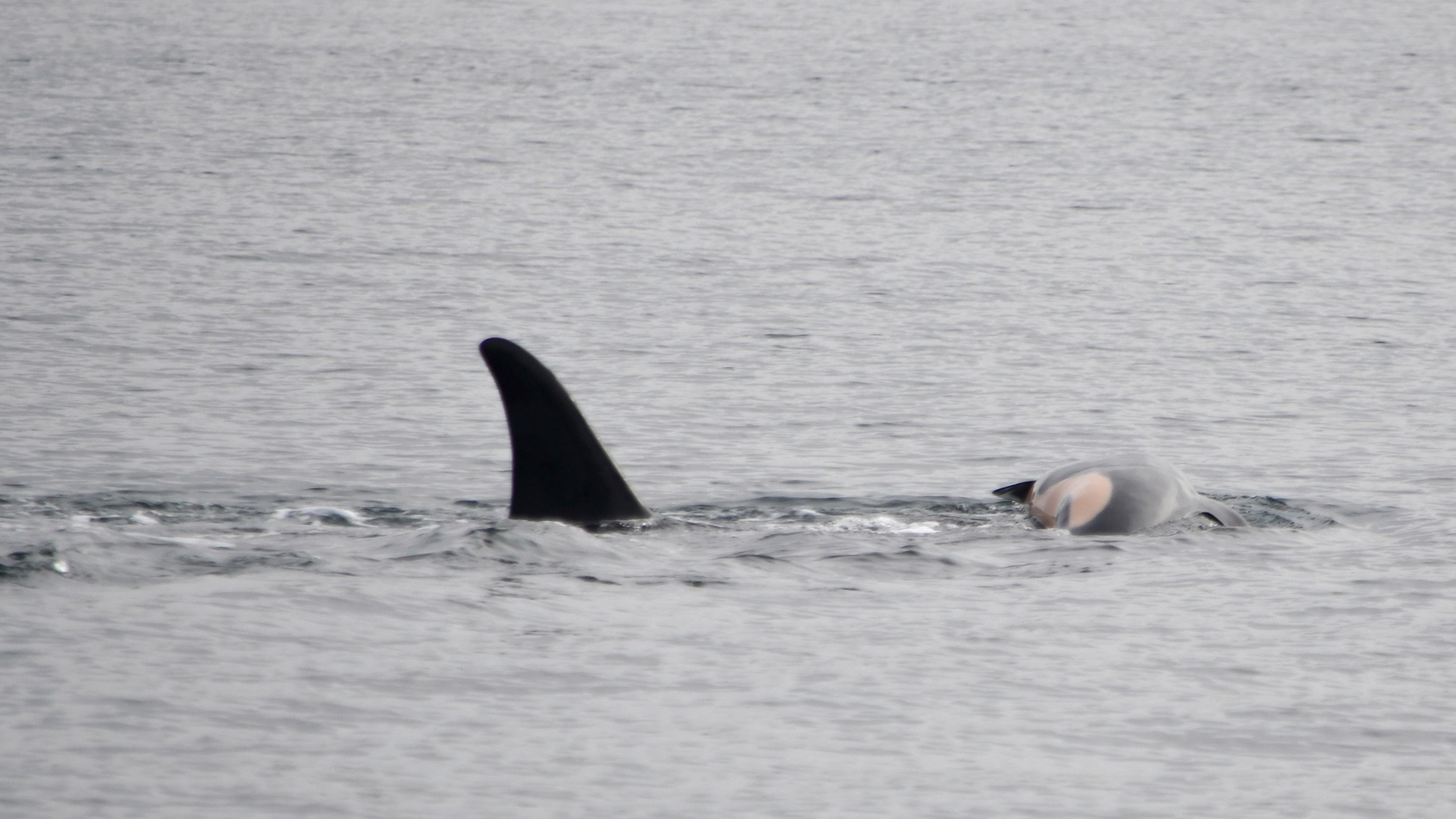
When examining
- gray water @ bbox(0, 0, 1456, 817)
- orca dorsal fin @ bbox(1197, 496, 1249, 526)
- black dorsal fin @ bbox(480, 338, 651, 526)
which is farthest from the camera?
orca dorsal fin @ bbox(1197, 496, 1249, 526)

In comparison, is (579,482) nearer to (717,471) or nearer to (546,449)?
(546,449)

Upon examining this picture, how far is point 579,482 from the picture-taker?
1170 cm

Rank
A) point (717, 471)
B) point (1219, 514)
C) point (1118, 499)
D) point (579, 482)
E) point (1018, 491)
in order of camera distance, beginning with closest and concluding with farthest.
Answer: point (579, 482) < point (1118, 499) < point (1219, 514) < point (1018, 491) < point (717, 471)

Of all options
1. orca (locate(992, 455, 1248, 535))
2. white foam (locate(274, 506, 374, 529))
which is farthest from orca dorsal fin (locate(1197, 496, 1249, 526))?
white foam (locate(274, 506, 374, 529))

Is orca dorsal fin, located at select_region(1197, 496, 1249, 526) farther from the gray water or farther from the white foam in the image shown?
the white foam

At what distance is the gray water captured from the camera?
836cm

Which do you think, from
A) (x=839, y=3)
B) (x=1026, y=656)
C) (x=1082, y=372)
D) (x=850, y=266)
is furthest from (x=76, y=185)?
(x=839, y=3)

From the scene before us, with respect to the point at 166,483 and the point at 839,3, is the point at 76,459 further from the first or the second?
the point at 839,3

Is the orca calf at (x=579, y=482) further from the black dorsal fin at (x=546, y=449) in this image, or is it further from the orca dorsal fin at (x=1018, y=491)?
the orca dorsal fin at (x=1018, y=491)

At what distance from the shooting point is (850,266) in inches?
1095

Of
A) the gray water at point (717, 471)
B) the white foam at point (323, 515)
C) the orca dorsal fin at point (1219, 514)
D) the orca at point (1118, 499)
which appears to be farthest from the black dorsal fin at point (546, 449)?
the orca dorsal fin at point (1219, 514)

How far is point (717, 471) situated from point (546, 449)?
11.4ft

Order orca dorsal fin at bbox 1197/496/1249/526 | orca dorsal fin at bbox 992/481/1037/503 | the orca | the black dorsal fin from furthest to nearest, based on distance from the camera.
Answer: orca dorsal fin at bbox 992/481/1037/503 → orca dorsal fin at bbox 1197/496/1249/526 → the orca → the black dorsal fin

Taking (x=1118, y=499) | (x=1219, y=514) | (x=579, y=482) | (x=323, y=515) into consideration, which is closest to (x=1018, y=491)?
(x=1118, y=499)
